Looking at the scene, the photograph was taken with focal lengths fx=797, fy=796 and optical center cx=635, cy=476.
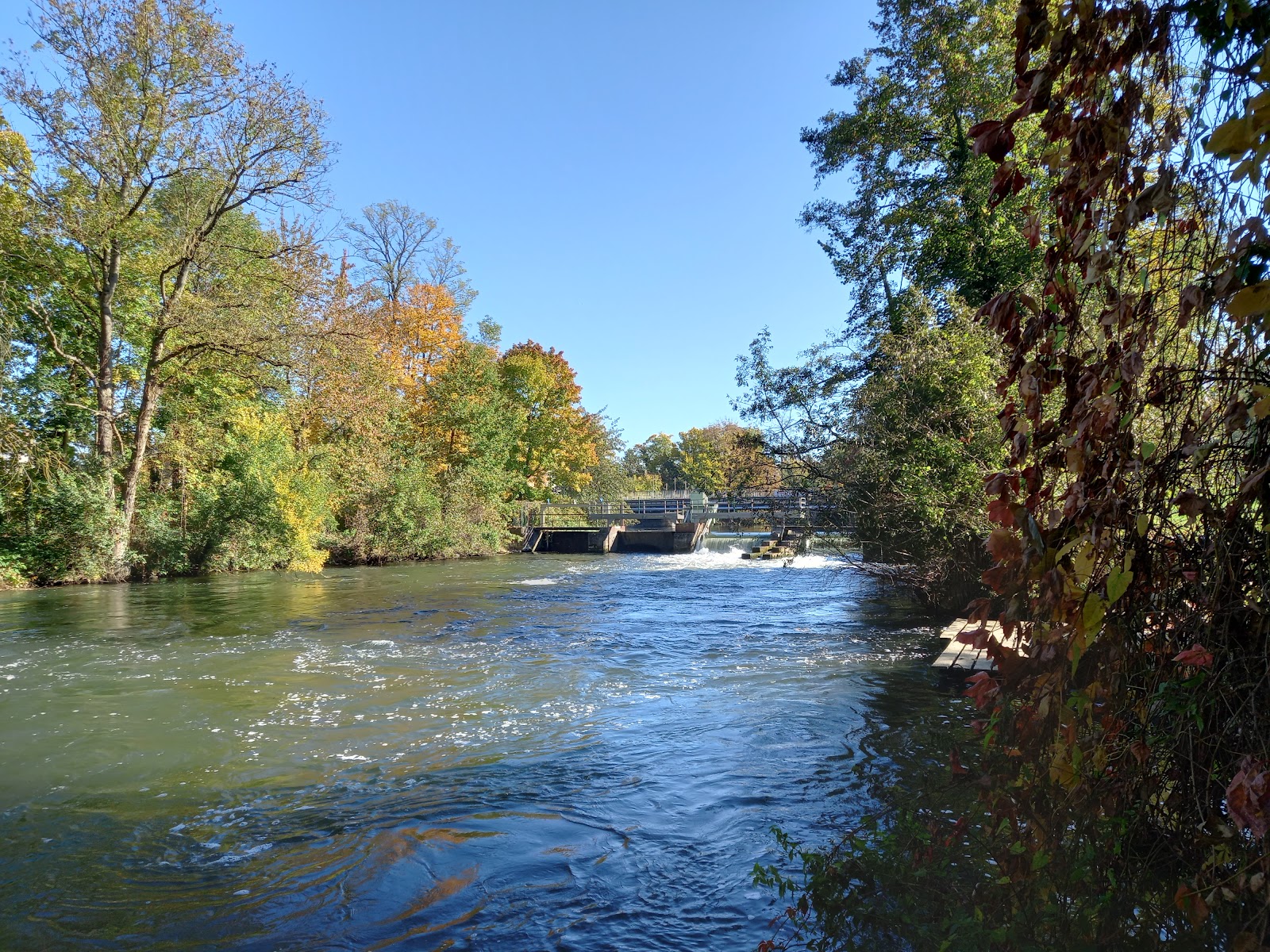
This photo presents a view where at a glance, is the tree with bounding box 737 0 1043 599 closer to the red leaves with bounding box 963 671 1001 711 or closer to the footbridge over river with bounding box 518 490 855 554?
the red leaves with bounding box 963 671 1001 711

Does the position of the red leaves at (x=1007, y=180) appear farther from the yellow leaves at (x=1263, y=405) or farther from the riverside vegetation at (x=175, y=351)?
the riverside vegetation at (x=175, y=351)

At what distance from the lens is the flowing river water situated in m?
4.40

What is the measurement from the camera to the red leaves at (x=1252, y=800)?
1.35 meters

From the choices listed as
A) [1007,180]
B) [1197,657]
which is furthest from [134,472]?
[1197,657]

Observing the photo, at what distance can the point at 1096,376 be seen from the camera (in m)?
1.80

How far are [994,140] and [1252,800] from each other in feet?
4.62

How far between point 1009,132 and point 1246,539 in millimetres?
1048

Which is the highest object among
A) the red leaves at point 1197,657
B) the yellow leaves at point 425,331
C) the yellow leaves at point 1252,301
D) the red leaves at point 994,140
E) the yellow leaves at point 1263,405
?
the yellow leaves at point 425,331

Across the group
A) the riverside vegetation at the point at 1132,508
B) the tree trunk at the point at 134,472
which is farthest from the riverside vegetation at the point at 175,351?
the riverside vegetation at the point at 1132,508

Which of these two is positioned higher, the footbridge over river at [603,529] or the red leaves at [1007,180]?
the red leaves at [1007,180]

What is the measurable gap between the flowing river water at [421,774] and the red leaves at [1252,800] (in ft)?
10.5

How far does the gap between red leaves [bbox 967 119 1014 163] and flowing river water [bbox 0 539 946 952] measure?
3.77m

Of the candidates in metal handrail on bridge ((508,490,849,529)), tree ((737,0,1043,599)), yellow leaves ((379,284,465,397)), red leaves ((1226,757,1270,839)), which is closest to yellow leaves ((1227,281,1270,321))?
red leaves ((1226,757,1270,839))

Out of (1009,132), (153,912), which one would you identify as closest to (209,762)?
(153,912)
